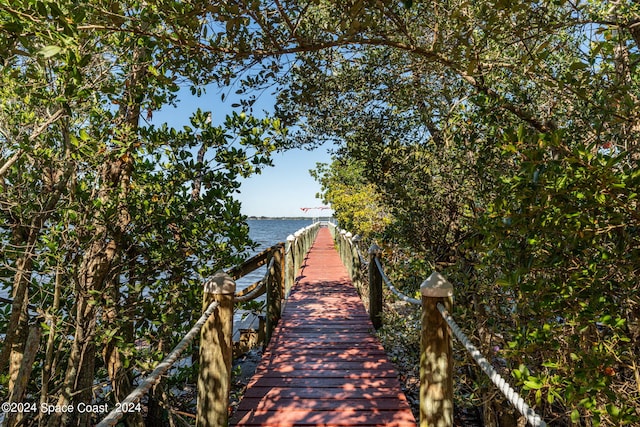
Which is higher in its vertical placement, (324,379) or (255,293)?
(255,293)

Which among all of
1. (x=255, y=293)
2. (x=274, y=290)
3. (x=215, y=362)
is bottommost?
(x=274, y=290)

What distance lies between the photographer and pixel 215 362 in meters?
3.29

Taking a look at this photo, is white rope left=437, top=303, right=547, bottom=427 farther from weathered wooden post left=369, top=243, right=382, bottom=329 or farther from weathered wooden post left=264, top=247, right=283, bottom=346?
weathered wooden post left=369, top=243, right=382, bottom=329

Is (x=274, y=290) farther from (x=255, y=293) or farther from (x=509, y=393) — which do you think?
(x=509, y=393)

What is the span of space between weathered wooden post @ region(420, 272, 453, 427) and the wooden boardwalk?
0.68 meters

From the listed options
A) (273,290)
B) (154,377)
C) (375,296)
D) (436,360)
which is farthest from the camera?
(375,296)

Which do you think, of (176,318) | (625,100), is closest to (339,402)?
(176,318)

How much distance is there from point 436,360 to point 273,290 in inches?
154

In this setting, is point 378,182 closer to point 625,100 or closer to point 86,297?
point 625,100

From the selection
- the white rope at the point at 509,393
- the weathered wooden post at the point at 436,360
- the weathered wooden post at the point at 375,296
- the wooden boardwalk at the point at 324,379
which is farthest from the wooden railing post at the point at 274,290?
the white rope at the point at 509,393

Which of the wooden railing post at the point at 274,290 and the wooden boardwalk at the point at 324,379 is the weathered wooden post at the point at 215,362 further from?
the wooden railing post at the point at 274,290

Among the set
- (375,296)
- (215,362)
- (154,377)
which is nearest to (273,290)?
(375,296)

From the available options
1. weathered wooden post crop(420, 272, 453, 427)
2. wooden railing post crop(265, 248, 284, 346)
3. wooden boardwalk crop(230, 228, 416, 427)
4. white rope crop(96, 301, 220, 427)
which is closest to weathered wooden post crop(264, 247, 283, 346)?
wooden railing post crop(265, 248, 284, 346)

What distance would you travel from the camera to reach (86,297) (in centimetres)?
455
